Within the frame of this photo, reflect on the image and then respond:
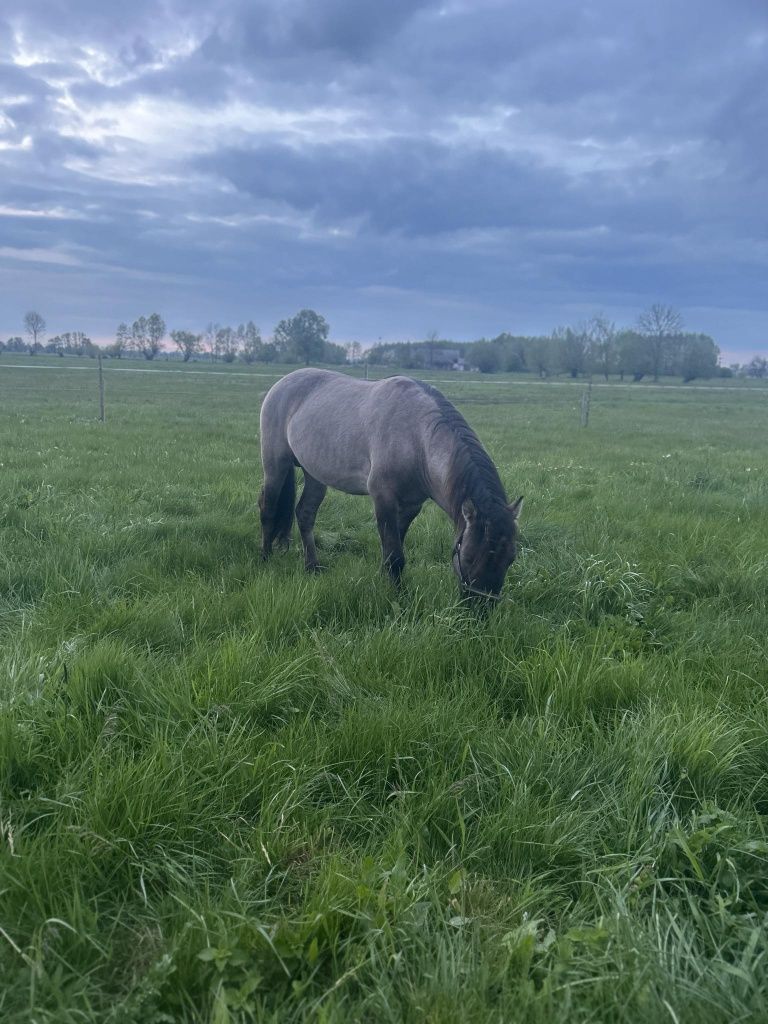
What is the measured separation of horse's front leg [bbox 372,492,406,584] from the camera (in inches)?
201

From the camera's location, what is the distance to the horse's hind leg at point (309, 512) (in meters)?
5.96

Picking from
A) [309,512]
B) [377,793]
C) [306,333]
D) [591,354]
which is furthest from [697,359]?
[377,793]

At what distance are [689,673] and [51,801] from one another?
310cm

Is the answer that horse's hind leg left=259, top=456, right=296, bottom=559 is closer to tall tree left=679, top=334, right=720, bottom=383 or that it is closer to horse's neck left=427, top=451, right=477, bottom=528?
horse's neck left=427, top=451, right=477, bottom=528

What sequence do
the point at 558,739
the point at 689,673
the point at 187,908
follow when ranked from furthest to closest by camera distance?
1. the point at 689,673
2. the point at 558,739
3. the point at 187,908

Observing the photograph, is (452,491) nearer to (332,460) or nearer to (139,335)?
(332,460)

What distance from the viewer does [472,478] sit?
4.23 metres

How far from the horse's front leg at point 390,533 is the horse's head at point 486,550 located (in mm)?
1092

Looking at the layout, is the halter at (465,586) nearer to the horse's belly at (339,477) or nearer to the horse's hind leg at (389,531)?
the horse's hind leg at (389,531)

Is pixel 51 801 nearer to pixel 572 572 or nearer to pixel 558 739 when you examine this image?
pixel 558 739

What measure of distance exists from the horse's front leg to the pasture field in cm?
20

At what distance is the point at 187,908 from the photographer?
1.71 meters

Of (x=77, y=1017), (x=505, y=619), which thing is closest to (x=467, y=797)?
(x=77, y=1017)

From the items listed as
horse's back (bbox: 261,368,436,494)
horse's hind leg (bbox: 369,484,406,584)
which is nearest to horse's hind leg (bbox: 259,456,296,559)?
horse's back (bbox: 261,368,436,494)
